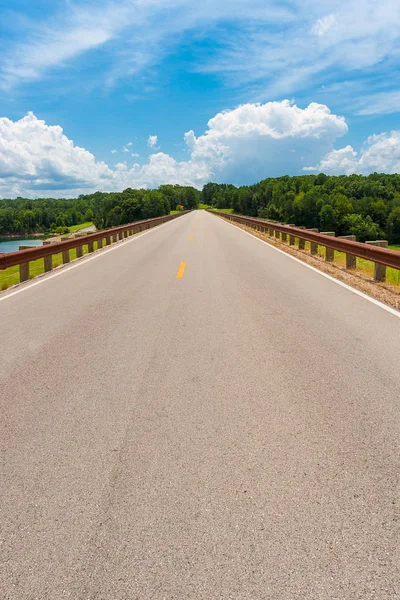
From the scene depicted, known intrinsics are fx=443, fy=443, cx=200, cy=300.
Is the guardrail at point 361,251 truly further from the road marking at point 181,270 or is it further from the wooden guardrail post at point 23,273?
the wooden guardrail post at point 23,273

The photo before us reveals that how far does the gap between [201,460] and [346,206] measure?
118759 millimetres

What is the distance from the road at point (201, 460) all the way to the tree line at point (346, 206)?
3807 inches

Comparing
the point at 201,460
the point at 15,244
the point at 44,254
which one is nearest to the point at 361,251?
the point at 44,254

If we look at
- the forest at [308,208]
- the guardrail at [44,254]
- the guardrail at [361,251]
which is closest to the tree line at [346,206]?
the forest at [308,208]

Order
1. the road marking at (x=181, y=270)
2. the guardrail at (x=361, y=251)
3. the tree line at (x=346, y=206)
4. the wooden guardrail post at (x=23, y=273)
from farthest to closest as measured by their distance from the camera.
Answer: the tree line at (x=346, y=206)
the wooden guardrail post at (x=23, y=273)
the road marking at (x=181, y=270)
the guardrail at (x=361, y=251)

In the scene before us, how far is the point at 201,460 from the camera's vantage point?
3.13m

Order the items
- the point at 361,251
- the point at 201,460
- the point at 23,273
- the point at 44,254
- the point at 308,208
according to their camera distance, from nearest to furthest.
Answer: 1. the point at 201,460
2. the point at 361,251
3. the point at 23,273
4. the point at 44,254
5. the point at 308,208

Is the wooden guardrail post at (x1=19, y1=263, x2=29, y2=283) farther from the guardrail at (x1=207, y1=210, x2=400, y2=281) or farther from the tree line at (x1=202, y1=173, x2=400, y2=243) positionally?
the tree line at (x1=202, y1=173, x2=400, y2=243)

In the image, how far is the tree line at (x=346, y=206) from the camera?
105500 mm

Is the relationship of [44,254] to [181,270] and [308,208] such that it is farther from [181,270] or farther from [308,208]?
[308,208]

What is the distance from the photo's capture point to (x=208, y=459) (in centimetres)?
314

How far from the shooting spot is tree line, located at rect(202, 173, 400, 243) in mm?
105500

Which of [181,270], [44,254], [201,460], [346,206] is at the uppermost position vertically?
[346,206]

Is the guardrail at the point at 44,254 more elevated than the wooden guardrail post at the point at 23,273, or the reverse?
the guardrail at the point at 44,254
